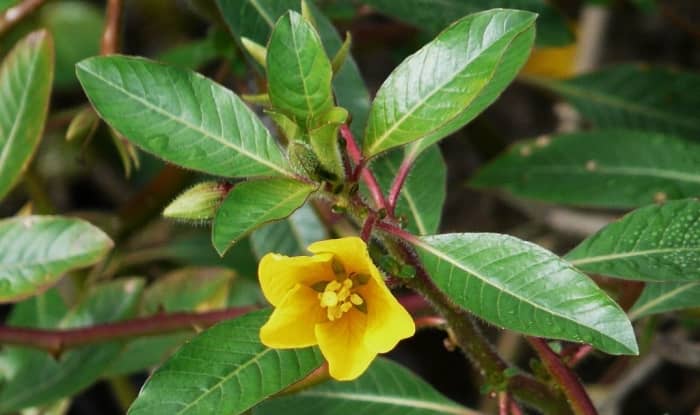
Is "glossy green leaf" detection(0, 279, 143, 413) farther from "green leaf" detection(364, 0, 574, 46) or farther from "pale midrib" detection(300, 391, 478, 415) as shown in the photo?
"green leaf" detection(364, 0, 574, 46)

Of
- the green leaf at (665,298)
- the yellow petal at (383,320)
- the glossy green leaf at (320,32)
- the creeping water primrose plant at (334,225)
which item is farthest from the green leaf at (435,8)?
the yellow petal at (383,320)

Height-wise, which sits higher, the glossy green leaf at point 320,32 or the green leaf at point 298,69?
the green leaf at point 298,69

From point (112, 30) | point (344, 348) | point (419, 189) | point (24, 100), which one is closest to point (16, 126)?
point (24, 100)

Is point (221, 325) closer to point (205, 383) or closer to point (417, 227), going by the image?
point (205, 383)

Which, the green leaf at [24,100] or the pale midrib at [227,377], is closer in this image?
the pale midrib at [227,377]

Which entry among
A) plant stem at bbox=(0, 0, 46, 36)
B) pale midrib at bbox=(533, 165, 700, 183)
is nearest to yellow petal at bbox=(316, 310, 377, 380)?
pale midrib at bbox=(533, 165, 700, 183)

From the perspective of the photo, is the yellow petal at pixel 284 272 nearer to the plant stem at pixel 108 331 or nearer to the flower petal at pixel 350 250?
the flower petal at pixel 350 250

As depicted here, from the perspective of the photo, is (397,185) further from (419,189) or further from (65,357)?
(65,357)

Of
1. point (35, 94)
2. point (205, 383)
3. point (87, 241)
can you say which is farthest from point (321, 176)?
point (35, 94)
